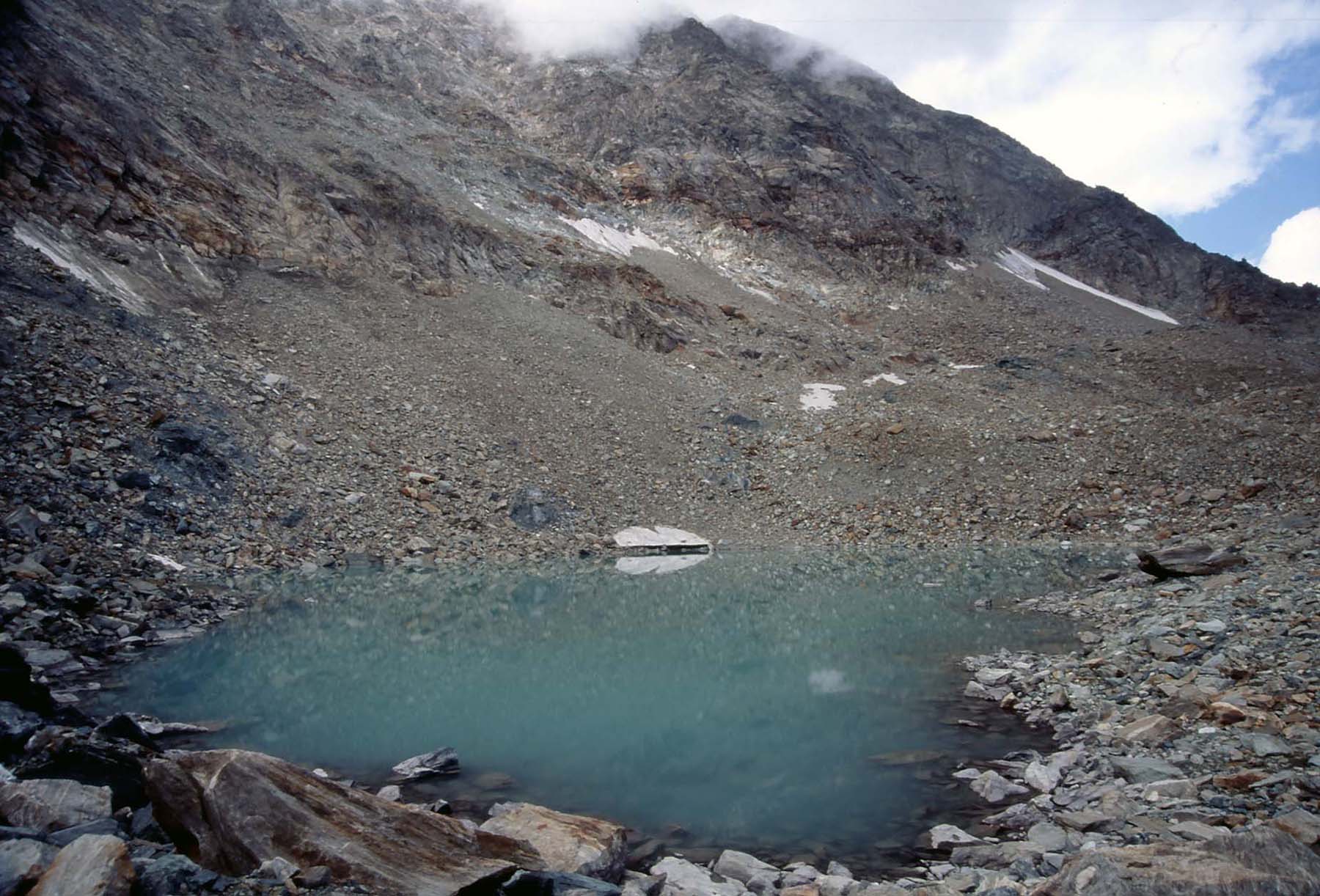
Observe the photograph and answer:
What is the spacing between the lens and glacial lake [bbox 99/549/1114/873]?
6395 mm

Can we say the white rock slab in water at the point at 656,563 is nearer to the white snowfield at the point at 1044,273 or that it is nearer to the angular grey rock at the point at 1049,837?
the angular grey rock at the point at 1049,837

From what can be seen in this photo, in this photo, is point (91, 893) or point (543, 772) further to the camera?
point (543, 772)

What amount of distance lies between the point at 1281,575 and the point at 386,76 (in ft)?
177

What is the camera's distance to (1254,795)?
16.6ft

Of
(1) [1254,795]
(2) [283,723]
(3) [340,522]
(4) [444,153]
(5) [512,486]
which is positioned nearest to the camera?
(1) [1254,795]

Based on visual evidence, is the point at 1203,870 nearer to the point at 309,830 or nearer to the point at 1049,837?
the point at 1049,837

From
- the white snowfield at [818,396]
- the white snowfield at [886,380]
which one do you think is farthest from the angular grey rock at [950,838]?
the white snowfield at [886,380]

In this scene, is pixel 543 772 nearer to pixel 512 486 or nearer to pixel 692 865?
pixel 692 865

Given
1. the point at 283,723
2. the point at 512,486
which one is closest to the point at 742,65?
the point at 512,486

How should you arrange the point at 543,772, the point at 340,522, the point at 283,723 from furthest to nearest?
the point at 340,522, the point at 283,723, the point at 543,772

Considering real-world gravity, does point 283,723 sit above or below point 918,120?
below

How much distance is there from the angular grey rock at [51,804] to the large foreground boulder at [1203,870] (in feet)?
17.8

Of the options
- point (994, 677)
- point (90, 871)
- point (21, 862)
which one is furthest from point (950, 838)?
point (21, 862)

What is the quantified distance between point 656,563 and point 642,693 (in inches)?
424
